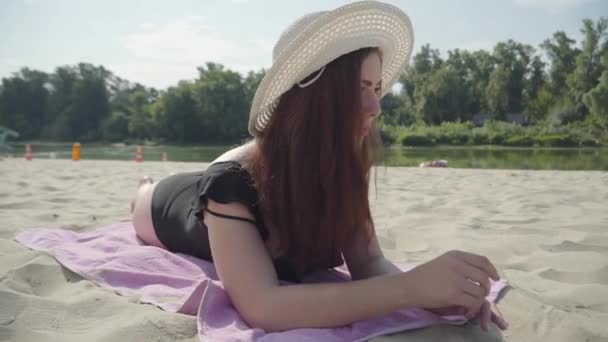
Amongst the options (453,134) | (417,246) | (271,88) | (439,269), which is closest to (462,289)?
(439,269)

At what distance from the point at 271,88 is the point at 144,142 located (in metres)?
51.9

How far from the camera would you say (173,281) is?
1.76 m

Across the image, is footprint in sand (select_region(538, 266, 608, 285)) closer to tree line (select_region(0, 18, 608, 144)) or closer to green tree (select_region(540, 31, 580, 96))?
tree line (select_region(0, 18, 608, 144))

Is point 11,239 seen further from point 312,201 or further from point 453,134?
point 453,134

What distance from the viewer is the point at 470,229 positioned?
2.77 meters

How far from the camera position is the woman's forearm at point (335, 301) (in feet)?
3.91

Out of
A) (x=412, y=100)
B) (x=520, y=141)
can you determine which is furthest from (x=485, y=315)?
(x=412, y=100)

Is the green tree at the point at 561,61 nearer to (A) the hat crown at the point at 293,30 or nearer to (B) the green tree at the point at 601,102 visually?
(B) the green tree at the point at 601,102

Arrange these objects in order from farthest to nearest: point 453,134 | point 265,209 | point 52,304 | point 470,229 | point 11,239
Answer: point 453,134, point 470,229, point 11,239, point 52,304, point 265,209

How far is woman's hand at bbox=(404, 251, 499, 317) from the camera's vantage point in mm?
1174

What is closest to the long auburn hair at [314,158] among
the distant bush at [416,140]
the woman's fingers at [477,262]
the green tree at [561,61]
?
the woman's fingers at [477,262]

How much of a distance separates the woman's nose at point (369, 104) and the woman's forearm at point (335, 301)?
0.52 m

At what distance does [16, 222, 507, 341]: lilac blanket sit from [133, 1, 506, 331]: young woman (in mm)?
53

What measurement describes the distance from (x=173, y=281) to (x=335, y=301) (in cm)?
84
